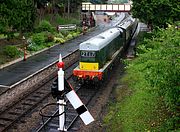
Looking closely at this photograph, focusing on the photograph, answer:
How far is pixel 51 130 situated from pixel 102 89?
7630mm

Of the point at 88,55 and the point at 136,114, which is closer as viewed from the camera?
the point at 136,114

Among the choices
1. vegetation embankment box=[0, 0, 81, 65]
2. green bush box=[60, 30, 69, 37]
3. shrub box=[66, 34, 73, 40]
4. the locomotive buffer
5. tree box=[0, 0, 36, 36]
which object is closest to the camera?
the locomotive buffer

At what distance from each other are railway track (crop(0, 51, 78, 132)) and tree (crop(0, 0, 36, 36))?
6.13 meters

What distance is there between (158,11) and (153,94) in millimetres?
16879


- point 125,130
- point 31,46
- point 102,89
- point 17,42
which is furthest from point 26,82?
point 17,42

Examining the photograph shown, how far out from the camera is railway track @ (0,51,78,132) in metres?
13.9

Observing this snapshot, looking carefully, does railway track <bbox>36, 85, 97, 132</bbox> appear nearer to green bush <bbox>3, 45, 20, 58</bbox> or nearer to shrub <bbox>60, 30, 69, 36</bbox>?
green bush <bbox>3, 45, 20, 58</bbox>

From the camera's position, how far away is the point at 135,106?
14875 mm

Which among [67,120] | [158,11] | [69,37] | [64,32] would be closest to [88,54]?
[67,120]

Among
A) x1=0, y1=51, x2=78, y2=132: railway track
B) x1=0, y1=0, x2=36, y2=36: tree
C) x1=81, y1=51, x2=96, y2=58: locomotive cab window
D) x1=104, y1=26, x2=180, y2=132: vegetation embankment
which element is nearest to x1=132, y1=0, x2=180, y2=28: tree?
x1=104, y1=26, x2=180, y2=132: vegetation embankment

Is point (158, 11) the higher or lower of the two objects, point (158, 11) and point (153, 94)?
the higher

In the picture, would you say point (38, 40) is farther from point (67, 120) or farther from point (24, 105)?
point (67, 120)

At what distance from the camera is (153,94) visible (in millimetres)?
13227

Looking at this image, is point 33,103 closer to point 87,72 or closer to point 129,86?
point 87,72
